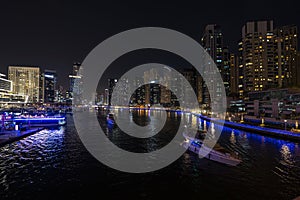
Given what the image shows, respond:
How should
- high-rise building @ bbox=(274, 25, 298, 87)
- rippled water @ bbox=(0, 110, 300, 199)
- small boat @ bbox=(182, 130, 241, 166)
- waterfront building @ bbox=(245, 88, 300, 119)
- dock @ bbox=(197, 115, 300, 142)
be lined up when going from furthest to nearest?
high-rise building @ bbox=(274, 25, 298, 87), waterfront building @ bbox=(245, 88, 300, 119), dock @ bbox=(197, 115, 300, 142), small boat @ bbox=(182, 130, 241, 166), rippled water @ bbox=(0, 110, 300, 199)

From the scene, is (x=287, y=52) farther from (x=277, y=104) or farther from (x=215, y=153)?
(x=215, y=153)

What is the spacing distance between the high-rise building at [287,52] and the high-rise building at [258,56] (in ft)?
24.0

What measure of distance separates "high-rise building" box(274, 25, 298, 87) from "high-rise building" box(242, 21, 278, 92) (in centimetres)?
732

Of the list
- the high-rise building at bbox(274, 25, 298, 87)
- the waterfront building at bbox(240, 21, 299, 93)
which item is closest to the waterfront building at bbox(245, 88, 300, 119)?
the waterfront building at bbox(240, 21, 299, 93)

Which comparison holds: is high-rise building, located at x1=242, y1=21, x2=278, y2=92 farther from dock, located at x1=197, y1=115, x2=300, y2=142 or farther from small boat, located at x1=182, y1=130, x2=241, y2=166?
small boat, located at x1=182, y1=130, x2=241, y2=166

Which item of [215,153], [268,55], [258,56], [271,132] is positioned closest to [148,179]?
[215,153]

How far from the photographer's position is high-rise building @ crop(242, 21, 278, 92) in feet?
545

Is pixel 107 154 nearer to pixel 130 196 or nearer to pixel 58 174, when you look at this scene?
pixel 58 174

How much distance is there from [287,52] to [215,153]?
628 feet

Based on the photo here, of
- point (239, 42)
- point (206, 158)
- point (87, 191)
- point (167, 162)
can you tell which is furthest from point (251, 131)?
point (239, 42)

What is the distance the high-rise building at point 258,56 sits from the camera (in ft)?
545

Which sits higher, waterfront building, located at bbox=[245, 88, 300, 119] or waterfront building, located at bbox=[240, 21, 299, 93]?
waterfront building, located at bbox=[240, 21, 299, 93]

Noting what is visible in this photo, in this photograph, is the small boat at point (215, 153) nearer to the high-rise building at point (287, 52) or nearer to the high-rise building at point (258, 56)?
the high-rise building at point (258, 56)

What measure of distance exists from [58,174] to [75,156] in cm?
778
